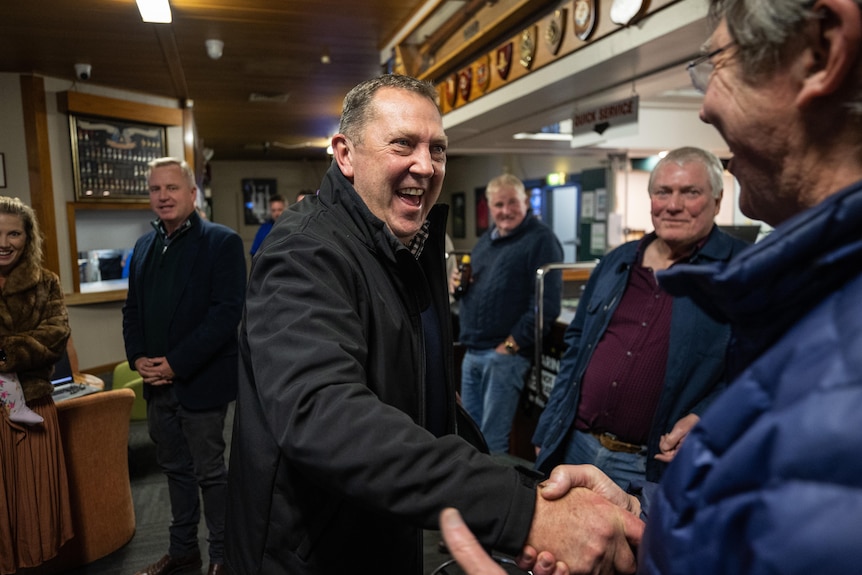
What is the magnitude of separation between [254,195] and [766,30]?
14.9 meters

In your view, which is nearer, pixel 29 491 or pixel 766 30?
pixel 766 30

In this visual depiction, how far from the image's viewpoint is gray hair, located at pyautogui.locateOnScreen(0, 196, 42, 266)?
2445mm

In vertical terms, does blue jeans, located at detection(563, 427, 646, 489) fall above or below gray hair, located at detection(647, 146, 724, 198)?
below

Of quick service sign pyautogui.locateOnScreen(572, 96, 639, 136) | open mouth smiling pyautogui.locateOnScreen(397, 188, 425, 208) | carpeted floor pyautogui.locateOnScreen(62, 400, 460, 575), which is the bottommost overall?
carpeted floor pyautogui.locateOnScreen(62, 400, 460, 575)

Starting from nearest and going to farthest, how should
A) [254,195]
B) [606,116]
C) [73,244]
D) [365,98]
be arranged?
[365,98]
[606,116]
[73,244]
[254,195]

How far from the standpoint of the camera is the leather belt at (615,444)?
2.00 m

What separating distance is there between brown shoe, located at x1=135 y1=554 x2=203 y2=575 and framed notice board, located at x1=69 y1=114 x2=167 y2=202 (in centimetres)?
450

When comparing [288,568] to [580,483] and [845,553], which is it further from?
[845,553]

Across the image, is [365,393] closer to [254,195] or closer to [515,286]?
→ [515,286]

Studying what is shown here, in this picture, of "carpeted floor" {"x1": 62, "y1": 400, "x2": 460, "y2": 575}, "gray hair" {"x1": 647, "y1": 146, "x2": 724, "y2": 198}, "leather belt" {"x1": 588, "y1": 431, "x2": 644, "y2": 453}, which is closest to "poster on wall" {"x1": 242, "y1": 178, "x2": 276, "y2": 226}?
"carpeted floor" {"x1": 62, "y1": 400, "x2": 460, "y2": 575}

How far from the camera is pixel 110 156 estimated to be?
20.1 ft

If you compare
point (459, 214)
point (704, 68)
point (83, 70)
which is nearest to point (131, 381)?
point (83, 70)

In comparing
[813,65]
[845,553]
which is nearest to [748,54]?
[813,65]

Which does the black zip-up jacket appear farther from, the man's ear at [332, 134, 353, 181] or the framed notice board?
the framed notice board
